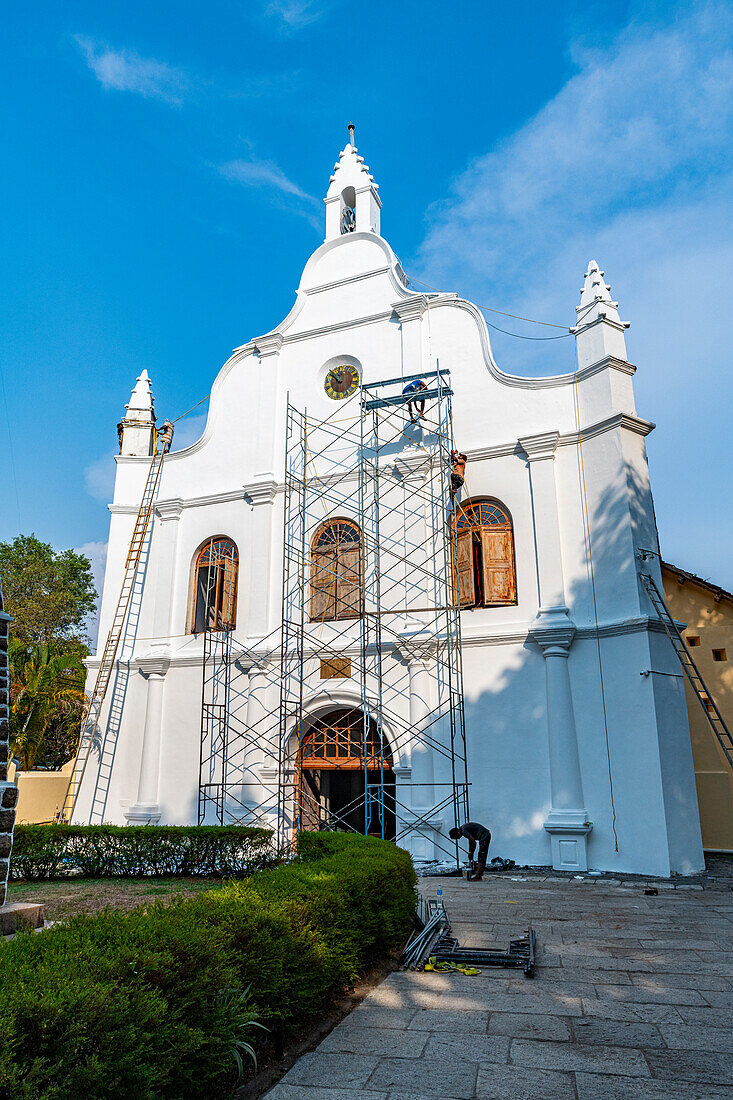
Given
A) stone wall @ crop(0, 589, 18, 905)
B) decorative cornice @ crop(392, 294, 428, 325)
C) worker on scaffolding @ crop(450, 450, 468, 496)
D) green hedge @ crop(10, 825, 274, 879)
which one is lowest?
green hedge @ crop(10, 825, 274, 879)

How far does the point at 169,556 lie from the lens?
1705 centimetres

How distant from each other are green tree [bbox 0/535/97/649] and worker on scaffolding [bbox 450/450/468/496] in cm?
2041

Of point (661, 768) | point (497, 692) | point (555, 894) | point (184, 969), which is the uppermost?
point (497, 692)

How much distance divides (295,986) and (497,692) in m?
9.25

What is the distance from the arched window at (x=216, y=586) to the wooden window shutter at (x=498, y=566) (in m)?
5.66

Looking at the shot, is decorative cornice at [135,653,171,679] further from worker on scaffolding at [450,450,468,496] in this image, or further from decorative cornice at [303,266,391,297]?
decorative cornice at [303,266,391,297]

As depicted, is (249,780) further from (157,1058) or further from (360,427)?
(157,1058)

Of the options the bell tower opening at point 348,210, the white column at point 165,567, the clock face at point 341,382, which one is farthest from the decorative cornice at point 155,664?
the bell tower opening at point 348,210

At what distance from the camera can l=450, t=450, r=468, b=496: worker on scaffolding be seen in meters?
14.0

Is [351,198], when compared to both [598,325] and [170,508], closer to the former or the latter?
[598,325]

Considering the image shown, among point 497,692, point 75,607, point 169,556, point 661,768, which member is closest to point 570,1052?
point 661,768

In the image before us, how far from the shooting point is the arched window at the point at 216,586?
629 inches

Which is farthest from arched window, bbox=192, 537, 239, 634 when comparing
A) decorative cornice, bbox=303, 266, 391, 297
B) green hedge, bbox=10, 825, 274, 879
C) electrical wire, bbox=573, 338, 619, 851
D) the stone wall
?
the stone wall

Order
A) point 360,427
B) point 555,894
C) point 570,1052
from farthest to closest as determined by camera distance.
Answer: point 360,427
point 555,894
point 570,1052
